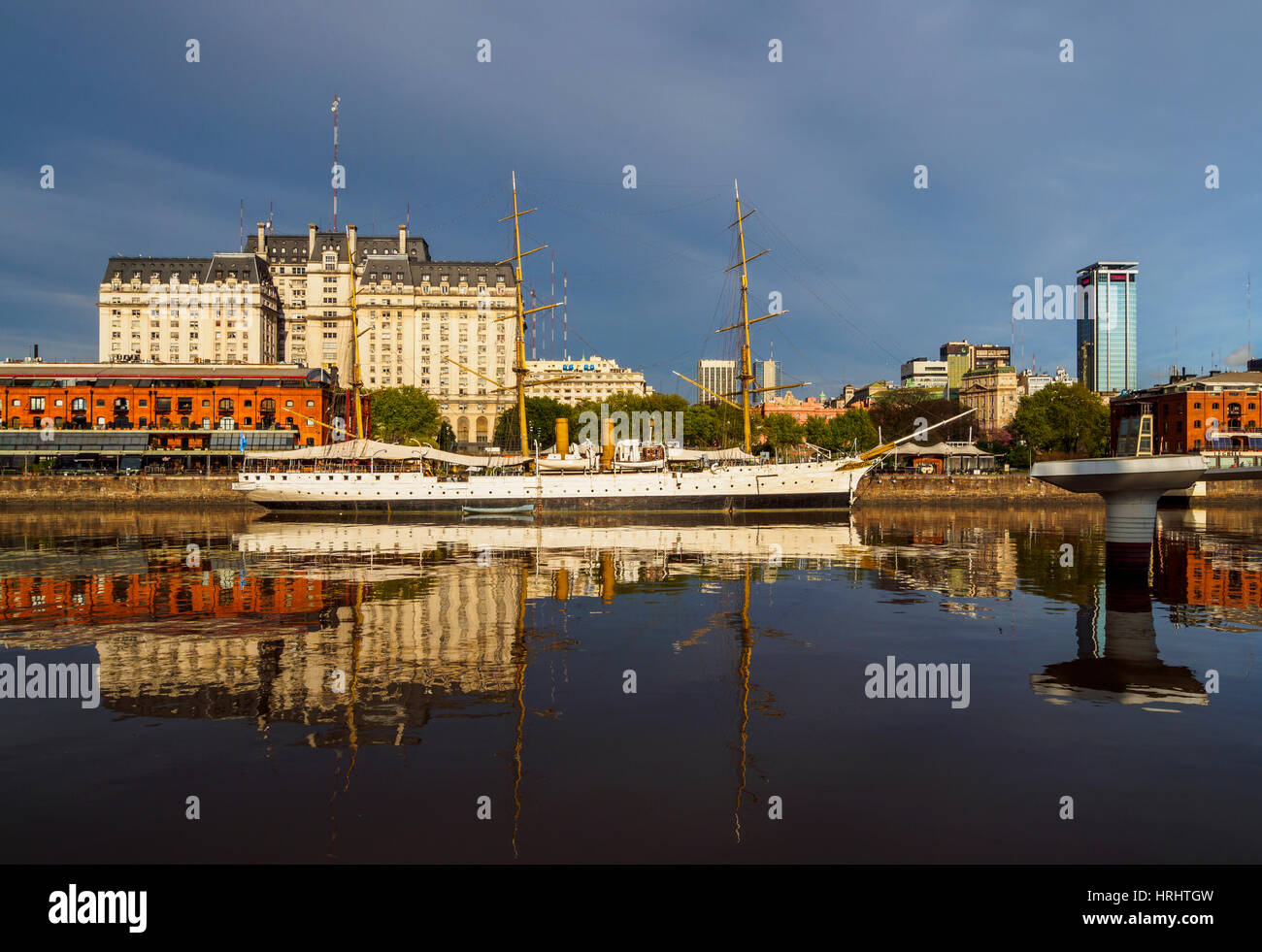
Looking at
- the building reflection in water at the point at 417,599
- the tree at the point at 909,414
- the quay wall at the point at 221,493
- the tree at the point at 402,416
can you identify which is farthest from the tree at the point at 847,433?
the building reflection in water at the point at 417,599

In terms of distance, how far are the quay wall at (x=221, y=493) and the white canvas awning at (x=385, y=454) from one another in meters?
9.36

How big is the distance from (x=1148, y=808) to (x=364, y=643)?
12320 mm

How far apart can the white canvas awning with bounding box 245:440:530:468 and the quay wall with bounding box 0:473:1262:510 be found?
9356 mm

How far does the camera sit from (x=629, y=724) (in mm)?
10156

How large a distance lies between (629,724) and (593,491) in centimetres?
5153

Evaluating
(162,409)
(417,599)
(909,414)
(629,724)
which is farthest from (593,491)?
(909,414)

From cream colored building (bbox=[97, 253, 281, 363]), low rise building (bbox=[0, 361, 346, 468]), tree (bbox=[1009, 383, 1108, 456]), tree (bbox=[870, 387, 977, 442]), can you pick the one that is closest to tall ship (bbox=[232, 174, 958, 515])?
low rise building (bbox=[0, 361, 346, 468])

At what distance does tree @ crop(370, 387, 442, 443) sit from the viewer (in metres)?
116

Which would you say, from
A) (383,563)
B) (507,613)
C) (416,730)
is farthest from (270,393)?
(416,730)

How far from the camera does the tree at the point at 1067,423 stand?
117 metres

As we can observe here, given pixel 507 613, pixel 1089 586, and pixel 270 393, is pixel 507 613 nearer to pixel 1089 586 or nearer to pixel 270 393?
pixel 1089 586

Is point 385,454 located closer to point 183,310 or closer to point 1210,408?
point 183,310

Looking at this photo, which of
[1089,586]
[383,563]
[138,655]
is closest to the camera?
[138,655]
